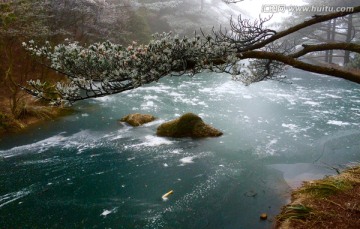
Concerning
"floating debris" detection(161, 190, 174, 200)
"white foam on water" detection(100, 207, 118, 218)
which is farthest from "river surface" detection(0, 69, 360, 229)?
"floating debris" detection(161, 190, 174, 200)

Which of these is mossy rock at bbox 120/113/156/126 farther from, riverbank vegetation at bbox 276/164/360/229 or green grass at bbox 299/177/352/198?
green grass at bbox 299/177/352/198

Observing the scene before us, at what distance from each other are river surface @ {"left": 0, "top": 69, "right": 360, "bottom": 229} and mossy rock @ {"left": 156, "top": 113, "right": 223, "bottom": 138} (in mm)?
479

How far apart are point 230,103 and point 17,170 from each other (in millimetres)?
14535

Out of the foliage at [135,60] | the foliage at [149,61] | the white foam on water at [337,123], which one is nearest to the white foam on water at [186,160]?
the foliage at [149,61]

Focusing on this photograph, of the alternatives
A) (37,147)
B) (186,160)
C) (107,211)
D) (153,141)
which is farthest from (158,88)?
(107,211)

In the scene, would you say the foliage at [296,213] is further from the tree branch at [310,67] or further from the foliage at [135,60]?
the foliage at [135,60]

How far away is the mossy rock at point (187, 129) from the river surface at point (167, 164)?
1.57 ft

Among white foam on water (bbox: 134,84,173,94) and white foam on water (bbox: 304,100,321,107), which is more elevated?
white foam on water (bbox: 134,84,173,94)

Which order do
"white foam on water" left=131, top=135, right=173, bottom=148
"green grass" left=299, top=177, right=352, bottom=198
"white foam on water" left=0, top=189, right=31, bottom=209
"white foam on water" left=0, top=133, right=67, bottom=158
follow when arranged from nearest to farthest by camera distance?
"green grass" left=299, top=177, right=352, bottom=198 → "white foam on water" left=0, top=189, right=31, bottom=209 → "white foam on water" left=0, top=133, right=67, bottom=158 → "white foam on water" left=131, top=135, right=173, bottom=148

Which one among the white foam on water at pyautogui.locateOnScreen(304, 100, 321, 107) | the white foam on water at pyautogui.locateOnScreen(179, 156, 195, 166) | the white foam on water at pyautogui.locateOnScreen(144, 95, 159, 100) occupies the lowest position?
the white foam on water at pyautogui.locateOnScreen(304, 100, 321, 107)

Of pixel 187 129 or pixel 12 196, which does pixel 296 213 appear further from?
pixel 12 196

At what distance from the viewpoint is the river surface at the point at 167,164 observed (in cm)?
785

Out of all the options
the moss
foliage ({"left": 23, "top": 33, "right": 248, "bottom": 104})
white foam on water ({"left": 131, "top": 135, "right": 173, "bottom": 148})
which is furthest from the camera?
the moss

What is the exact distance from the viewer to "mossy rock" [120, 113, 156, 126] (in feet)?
51.4
